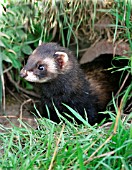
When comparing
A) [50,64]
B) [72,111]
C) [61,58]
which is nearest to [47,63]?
[50,64]

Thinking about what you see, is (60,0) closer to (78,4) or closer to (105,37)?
(78,4)

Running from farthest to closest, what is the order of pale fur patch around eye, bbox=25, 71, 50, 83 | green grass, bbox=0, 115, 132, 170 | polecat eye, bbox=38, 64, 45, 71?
polecat eye, bbox=38, 64, 45, 71 → pale fur patch around eye, bbox=25, 71, 50, 83 → green grass, bbox=0, 115, 132, 170

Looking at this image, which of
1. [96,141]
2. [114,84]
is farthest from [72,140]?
[114,84]

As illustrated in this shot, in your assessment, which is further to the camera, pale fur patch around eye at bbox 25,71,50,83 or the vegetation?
pale fur patch around eye at bbox 25,71,50,83

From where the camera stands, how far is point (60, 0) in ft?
14.2

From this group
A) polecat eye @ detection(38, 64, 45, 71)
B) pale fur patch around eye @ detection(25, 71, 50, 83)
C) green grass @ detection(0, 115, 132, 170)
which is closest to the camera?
green grass @ detection(0, 115, 132, 170)

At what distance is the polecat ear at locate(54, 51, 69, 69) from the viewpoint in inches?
166

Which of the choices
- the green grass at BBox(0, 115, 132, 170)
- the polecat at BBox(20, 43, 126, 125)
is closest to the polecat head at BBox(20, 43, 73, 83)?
the polecat at BBox(20, 43, 126, 125)

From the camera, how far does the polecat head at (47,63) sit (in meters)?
4.10

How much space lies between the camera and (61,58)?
424 cm

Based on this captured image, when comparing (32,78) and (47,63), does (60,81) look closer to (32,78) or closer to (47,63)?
(47,63)

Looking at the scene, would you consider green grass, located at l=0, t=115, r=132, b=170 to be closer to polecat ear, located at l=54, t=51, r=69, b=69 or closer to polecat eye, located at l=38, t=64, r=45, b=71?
polecat eye, located at l=38, t=64, r=45, b=71

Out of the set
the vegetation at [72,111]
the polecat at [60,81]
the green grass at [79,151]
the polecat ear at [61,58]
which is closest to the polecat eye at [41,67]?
the polecat at [60,81]

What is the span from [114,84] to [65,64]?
3.11 ft
